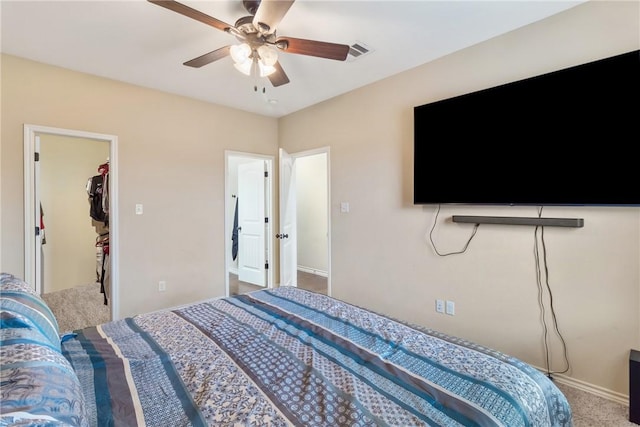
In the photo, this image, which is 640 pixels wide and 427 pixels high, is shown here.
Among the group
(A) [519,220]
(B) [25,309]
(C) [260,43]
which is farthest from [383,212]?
(B) [25,309]

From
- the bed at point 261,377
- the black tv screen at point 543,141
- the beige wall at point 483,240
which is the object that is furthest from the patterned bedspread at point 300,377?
the black tv screen at point 543,141

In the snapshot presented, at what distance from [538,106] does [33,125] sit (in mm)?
4191

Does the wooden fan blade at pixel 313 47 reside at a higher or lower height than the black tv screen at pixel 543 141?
higher

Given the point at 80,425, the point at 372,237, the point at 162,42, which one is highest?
the point at 162,42

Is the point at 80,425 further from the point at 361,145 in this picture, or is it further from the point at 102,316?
the point at 102,316

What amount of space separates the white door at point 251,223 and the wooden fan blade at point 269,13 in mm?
2920

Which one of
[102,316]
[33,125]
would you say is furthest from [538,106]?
[102,316]

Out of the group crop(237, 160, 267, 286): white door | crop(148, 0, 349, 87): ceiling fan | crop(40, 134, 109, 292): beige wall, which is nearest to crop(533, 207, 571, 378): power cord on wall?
crop(148, 0, 349, 87): ceiling fan

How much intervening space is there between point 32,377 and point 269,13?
5.91 feet

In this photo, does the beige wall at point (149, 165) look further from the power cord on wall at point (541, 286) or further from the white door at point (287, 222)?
the power cord on wall at point (541, 286)

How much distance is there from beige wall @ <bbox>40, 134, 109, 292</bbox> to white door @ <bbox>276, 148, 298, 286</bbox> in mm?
2600

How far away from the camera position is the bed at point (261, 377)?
914mm

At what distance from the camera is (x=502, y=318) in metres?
2.53

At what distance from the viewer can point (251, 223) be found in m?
4.93
